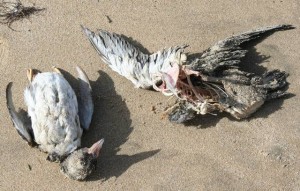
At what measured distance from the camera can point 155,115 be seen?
18.0 ft

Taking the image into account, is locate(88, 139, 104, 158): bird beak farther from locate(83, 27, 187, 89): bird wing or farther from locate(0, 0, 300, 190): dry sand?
locate(83, 27, 187, 89): bird wing

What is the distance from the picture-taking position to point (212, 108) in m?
5.32

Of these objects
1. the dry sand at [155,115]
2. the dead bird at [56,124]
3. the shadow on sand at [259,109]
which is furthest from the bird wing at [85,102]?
the shadow on sand at [259,109]

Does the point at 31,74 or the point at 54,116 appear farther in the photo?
the point at 31,74

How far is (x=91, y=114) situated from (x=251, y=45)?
174cm

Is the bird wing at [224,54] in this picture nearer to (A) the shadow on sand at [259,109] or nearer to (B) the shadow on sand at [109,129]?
(A) the shadow on sand at [259,109]

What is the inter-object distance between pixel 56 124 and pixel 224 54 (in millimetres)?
1669

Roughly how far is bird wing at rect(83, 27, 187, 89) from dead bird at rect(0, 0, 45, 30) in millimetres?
678

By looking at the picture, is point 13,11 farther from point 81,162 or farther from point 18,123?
point 81,162

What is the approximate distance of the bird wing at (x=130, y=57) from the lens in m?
5.45

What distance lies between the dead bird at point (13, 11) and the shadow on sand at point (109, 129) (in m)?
0.79

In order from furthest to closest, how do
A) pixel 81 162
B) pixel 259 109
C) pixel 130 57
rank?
pixel 130 57 → pixel 259 109 → pixel 81 162

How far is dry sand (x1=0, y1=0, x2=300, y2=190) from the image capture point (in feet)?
17.0

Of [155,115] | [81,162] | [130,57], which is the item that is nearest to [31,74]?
[130,57]
